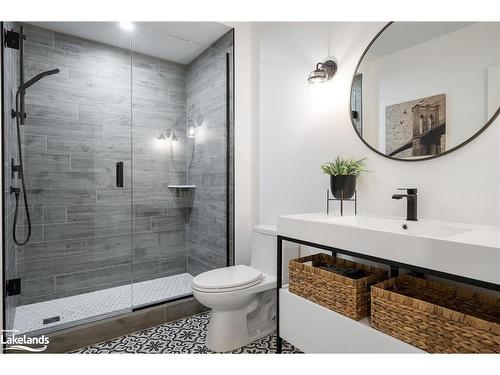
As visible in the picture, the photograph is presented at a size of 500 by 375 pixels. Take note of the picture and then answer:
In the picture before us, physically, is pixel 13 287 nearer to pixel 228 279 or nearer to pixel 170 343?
pixel 170 343

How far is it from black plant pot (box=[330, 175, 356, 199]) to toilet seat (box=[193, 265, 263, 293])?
2.54ft

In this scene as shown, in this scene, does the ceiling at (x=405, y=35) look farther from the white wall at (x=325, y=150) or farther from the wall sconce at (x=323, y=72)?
the wall sconce at (x=323, y=72)

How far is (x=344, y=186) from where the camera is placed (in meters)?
A: 1.88

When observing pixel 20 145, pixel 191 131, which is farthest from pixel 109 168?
pixel 191 131

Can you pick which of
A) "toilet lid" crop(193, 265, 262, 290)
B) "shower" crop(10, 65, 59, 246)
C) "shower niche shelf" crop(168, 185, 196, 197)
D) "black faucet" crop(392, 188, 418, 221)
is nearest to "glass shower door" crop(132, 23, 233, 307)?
"shower niche shelf" crop(168, 185, 196, 197)

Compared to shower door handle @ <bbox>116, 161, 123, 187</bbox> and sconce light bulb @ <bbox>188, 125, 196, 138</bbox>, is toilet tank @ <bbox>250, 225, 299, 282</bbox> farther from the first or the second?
shower door handle @ <bbox>116, 161, 123, 187</bbox>

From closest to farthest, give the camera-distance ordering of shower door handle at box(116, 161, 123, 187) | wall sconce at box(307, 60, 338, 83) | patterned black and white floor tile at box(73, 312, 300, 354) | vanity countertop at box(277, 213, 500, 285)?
1. vanity countertop at box(277, 213, 500, 285)
2. patterned black and white floor tile at box(73, 312, 300, 354)
3. wall sconce at box(307, 60, 338, 83)
4. shower door handle at box(116, 161, 123, 187)

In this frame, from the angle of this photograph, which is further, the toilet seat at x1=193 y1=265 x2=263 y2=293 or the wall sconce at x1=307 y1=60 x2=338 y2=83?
the wall sconce at x1=307 y1=60 x2=338 y2=83

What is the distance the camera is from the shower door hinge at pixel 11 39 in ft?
5.69

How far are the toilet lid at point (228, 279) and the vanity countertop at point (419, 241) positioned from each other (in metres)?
0.41

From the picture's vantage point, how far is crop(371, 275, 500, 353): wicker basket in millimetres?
1071

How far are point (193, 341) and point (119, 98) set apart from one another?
1.96 m

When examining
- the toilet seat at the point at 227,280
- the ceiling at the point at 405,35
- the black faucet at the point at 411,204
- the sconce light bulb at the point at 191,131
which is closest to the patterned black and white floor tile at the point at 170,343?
the toilet seat at the point at 227,280
